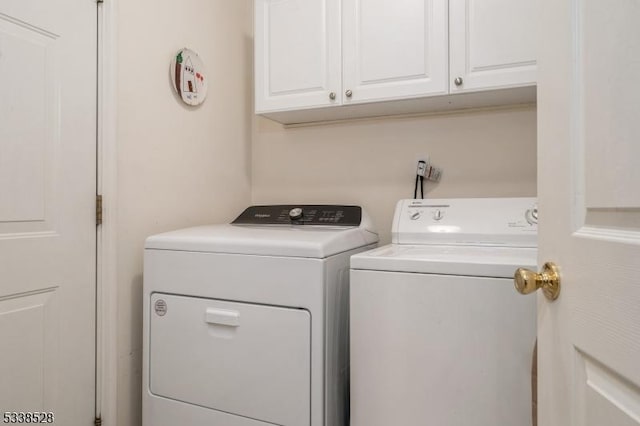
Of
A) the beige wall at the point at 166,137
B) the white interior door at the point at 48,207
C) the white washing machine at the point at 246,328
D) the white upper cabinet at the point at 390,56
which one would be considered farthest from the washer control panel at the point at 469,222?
the white interior door at the point at 48,207

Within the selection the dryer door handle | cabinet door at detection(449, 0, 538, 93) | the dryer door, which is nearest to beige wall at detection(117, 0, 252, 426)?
the dryer door

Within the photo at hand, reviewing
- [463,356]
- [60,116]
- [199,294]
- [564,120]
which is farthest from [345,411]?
[60,116]

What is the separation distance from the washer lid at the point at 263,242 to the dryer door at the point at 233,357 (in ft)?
0.61

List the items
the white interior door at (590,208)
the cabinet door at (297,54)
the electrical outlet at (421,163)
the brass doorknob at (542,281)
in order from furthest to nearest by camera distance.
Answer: the electrical outlet at (421,163) → the cabinet door at (297,54) → the brass doorknob at (542,281) → the white interior door at (590,208)

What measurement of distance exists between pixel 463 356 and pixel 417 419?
9.4 inches

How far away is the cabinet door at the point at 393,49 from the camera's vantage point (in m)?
1.56

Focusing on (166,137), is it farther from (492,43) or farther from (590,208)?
(590,208)

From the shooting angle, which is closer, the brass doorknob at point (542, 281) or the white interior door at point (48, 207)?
the brass doorknob at point (542, 281)

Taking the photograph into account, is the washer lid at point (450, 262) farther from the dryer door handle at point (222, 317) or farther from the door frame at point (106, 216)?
the door frame at point (106, 216)

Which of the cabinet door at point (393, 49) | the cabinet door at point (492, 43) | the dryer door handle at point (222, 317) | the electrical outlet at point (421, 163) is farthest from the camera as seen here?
the electrical outlet at point (421, 163)

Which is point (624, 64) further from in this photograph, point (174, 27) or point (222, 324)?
point (174, 27)

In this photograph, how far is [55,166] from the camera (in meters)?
1.32

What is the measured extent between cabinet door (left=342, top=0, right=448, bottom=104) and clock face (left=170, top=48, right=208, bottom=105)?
72cm

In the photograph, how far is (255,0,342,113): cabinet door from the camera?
174 cm
